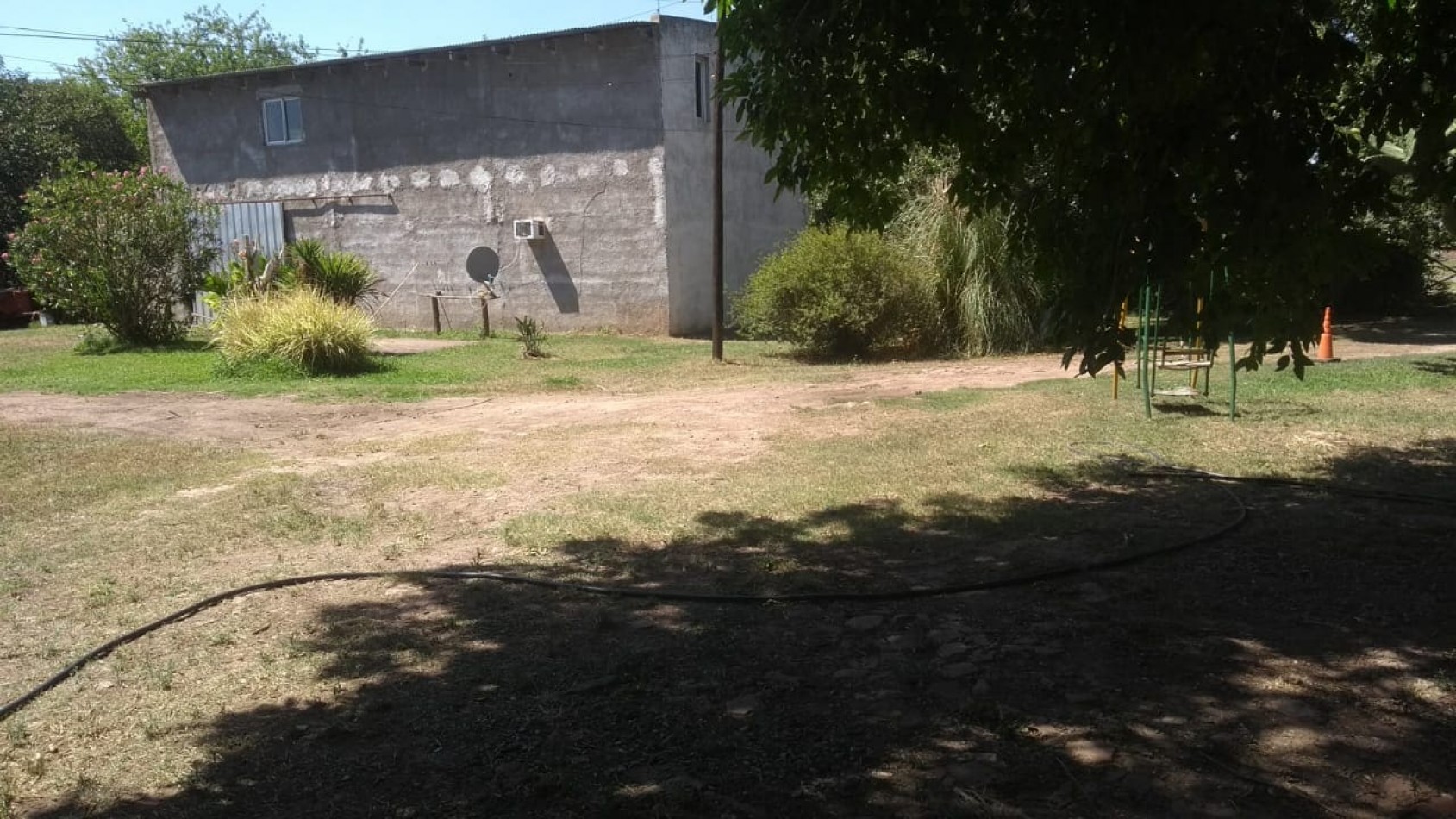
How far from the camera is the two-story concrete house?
2086cm

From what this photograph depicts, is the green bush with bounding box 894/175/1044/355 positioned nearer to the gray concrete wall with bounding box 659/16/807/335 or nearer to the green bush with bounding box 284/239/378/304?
the gray concrete wall with bounding box 659/16/807/335

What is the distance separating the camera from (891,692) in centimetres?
431

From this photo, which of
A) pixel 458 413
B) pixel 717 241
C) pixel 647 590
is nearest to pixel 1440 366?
pixel 717 241

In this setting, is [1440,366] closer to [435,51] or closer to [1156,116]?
[1156,116]

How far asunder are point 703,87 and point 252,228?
10686 mm

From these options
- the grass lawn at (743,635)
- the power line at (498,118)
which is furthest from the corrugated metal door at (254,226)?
the grass lawn at (743,635)

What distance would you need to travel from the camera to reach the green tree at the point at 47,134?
101 feet

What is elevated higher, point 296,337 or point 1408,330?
point 296,337

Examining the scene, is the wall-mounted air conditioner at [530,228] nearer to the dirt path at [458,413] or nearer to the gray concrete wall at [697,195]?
the gray concrete wall at [697,195]

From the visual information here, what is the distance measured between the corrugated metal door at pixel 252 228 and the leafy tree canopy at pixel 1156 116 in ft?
69.6

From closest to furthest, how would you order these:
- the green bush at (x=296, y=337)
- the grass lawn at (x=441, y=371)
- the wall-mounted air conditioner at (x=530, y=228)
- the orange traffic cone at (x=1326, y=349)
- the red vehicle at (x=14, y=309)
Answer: the grass lawn at (x=441, y=371), the orange traffic cone at (x=1326, y=349), the green bush at (x=296, y=337), the wall-mounted air conditioner at (x=530, y=228), the red vehicle at (x=14, y=309)

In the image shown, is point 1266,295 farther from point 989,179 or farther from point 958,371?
point 958,371

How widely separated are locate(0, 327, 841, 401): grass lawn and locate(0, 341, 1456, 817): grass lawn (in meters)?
4.56

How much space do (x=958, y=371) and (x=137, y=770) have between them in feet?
40.7
